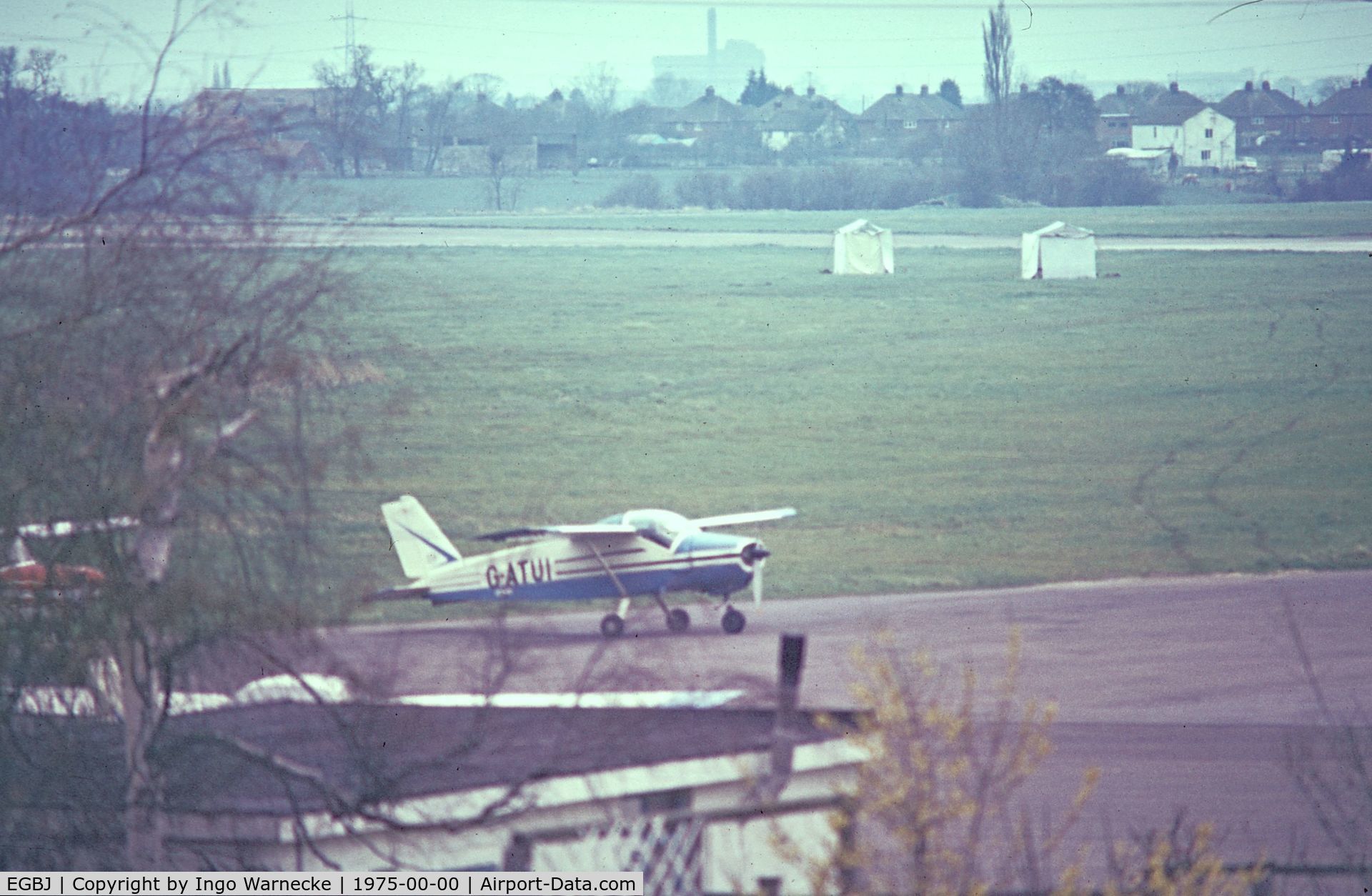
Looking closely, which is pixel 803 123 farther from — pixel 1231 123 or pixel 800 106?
pixel 1231 123

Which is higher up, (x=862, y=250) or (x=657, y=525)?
(x=862, y=250)

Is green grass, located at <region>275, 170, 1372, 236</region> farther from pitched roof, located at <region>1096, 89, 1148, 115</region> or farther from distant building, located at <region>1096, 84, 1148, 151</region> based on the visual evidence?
pitched roof, located at <region>1096, 89, 1148, 115</region>

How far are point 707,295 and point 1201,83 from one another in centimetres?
12319

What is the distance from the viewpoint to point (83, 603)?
27.8ft

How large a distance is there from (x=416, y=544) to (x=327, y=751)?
46.5ft

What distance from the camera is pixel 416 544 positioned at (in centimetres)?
2262

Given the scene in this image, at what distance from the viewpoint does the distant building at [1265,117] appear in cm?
9738

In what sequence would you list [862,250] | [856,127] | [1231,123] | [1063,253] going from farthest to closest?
[856,127] < [1231,123] < [862,250] < [1063,253]

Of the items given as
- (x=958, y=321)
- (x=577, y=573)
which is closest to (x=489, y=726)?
(x=577, y=573)

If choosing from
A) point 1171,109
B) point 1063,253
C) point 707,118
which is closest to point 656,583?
point 1063,253

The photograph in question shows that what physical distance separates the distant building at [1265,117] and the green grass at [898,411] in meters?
32.2

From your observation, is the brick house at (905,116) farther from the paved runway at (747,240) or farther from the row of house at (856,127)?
the paved runway at (747,240)

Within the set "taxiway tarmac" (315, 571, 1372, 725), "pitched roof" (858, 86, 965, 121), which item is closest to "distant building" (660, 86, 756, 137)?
"pitched roof" (858, 86, 965, 121)

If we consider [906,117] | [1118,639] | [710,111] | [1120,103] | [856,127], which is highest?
[710,111]
